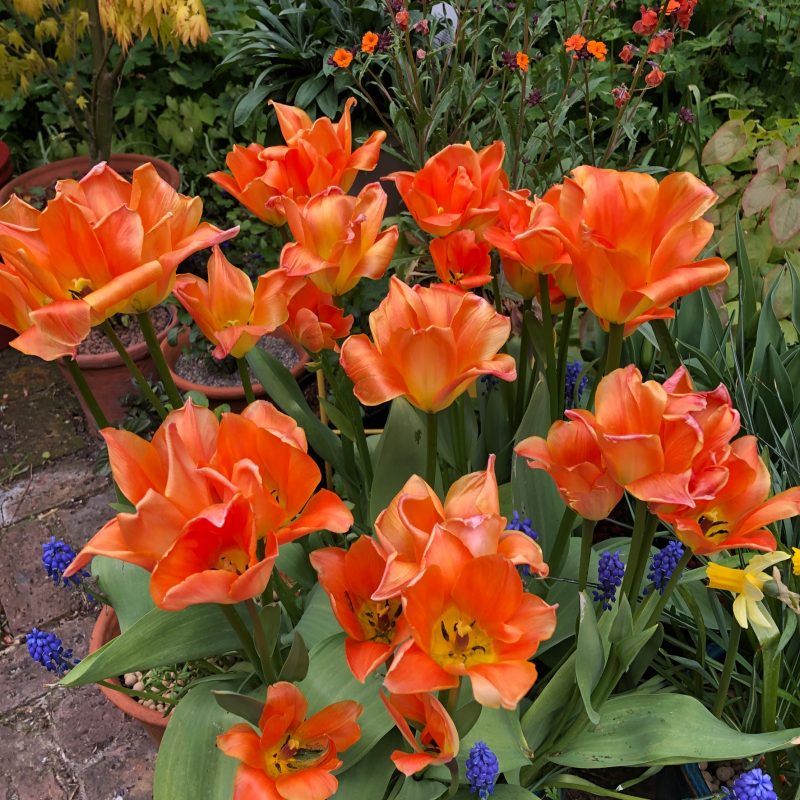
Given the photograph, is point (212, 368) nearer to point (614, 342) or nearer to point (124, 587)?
point (124, 587)

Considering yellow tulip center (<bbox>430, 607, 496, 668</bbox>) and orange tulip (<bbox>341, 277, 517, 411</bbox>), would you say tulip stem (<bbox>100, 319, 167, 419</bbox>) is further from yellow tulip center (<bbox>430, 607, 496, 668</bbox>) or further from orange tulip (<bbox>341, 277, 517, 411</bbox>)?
yellow tulip center (<bbox>430, 607, 496, 668</bbox>)

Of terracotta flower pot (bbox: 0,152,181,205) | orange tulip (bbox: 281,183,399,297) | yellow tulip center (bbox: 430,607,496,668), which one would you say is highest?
orange tulip (bbox: 281,183,399,297)

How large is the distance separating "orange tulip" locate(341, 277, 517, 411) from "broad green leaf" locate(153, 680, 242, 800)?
0.49 meters

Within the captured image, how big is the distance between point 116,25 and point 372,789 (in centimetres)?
224

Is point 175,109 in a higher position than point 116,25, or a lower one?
lower

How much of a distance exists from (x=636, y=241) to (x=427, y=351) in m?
0.28

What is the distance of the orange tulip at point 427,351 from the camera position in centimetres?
90

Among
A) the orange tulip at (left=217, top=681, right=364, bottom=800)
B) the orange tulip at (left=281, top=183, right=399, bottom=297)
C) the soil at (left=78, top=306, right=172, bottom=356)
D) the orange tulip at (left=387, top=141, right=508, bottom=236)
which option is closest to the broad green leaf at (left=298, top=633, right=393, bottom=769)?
the orange tulip at (left=217, top=681, right=364, bottom=800)

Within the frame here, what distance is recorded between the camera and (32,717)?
2004 millimetres

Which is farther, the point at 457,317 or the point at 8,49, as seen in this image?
the point at 8,49

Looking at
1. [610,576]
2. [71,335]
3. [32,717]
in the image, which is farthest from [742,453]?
[32,717]

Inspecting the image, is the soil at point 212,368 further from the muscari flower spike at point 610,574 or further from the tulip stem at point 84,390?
the muscari flower spike at point 610,574

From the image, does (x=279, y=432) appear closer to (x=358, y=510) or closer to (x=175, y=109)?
(x=358, y=510)

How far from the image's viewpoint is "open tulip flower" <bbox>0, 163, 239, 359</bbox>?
34.7 inches
